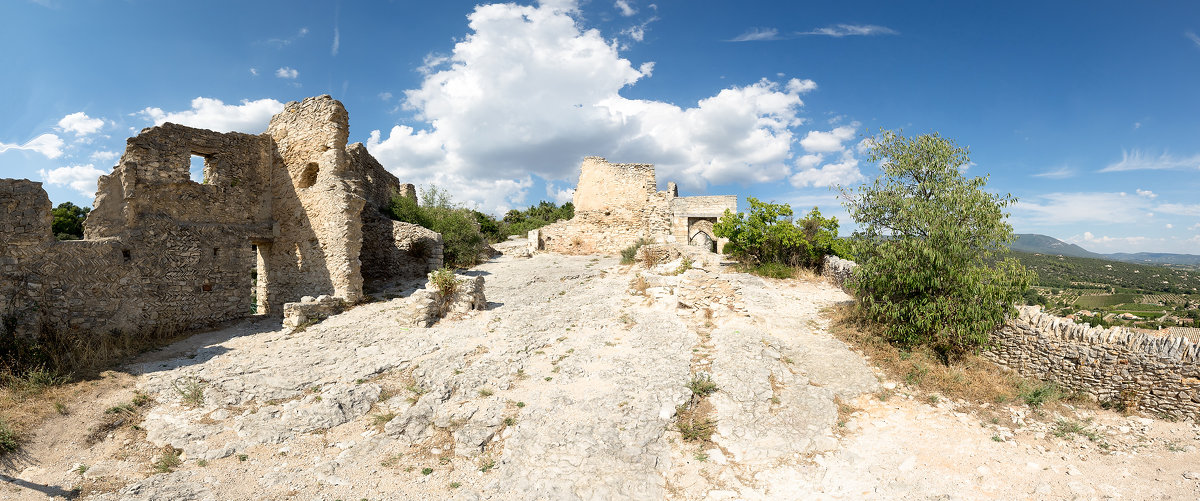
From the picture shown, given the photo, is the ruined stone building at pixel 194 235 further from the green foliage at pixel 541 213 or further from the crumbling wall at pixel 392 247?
the green foliage at pixel 541 213

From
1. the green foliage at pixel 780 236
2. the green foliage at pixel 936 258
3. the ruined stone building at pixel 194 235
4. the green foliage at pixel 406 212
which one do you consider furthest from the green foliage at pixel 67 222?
the green foliage at pixel 936 258

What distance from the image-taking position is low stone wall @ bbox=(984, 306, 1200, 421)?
7117 mm

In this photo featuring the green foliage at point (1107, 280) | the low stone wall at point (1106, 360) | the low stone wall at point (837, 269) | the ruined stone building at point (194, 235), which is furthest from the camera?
the green foliage at point (1107, 280)

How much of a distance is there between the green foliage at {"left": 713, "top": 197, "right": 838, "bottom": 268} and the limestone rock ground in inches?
336

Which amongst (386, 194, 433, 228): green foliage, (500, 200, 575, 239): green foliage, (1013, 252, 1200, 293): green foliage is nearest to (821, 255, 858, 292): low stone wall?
(386, 194, 433, 228): green foliage

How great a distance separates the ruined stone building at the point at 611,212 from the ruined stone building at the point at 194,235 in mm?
10723

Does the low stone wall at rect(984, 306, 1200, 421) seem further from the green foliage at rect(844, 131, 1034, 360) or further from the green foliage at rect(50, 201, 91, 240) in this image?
the green foliage at rect(50, 201, 91, 240)

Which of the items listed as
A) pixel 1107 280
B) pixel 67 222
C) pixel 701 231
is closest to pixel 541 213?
pixel 701 231

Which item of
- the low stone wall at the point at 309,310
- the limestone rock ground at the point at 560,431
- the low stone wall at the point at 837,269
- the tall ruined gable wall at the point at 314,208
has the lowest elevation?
the limestone rock ground at the point at 560,431

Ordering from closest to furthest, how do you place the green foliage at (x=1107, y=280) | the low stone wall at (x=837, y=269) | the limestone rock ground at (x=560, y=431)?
the limestone rock ground at (x=560, y=431)
the low stone wall at (x=837, y=269)
the green foliage at (x=1107, y=280)

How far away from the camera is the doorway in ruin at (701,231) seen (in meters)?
30.5

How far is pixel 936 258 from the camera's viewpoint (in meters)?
9.05

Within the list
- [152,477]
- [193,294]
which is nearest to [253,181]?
[193,294]

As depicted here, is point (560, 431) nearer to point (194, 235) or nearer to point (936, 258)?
point (936, 258)
